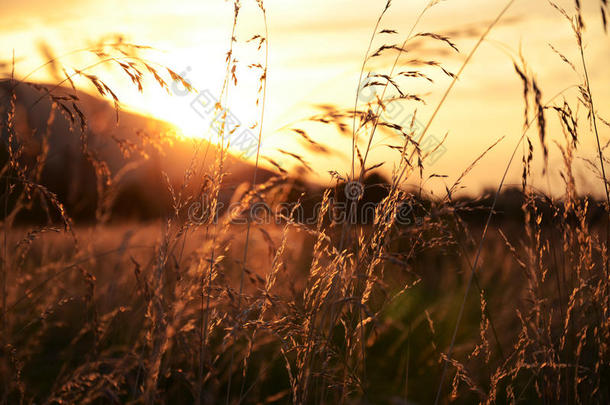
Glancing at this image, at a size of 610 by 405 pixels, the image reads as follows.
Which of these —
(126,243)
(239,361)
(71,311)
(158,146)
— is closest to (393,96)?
(158,146)

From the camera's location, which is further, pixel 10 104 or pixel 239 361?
pixel 239 361

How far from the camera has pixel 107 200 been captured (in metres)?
1.65

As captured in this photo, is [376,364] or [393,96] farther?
[376,364]

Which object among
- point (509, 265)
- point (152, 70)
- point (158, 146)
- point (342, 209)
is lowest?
point (509, 265)

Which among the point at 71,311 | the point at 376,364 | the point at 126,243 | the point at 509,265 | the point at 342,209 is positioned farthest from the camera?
the point at 509,265

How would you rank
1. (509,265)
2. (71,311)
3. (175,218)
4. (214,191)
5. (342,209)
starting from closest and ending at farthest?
(214,191) < (175,218) < (342,209) < (71,311) < (509,265)

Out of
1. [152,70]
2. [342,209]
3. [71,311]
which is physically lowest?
[71,311]

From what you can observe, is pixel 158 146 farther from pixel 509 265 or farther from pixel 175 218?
pixel 509 265

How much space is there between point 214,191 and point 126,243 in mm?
291

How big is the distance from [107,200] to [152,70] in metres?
0.46

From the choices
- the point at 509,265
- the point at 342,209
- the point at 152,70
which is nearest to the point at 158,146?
the point at 152,70

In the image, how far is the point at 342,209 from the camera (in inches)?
84.2

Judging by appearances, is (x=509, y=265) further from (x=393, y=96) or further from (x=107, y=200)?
(x=107, y=200)

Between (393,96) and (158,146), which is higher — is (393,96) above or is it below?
above
